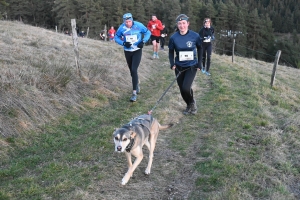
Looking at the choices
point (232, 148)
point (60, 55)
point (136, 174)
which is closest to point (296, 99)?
point (232, 148)

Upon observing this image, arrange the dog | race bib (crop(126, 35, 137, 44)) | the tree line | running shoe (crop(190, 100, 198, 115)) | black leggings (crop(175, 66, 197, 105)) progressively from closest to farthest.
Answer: the dog
black leggings (crop(175, 66, 197, 105))
running shoe (crop(190, 100, 198, 115))
race bib (crop(126, 35, 137, 44))
the tree line

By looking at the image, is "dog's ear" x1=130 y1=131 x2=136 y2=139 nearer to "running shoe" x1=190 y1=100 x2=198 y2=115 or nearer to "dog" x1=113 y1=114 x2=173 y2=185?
"dog" x1=113 y1=114 x2=173 y2=185

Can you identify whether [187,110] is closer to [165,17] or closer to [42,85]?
[42,85]

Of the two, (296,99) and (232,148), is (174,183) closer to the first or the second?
(232,148)

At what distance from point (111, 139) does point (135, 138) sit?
1551 millimetres

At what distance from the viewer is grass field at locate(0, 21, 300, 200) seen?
3.75m

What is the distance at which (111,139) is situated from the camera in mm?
5121

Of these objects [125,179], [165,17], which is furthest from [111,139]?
[165,17]

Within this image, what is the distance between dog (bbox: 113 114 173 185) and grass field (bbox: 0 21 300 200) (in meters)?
0.30

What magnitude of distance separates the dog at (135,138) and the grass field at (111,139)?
30 cm

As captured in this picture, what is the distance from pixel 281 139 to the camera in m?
5.33

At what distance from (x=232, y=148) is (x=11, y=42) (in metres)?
9.09

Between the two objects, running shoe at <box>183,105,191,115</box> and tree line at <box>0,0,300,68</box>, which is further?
tree line at <box>0,0,300,68</box>

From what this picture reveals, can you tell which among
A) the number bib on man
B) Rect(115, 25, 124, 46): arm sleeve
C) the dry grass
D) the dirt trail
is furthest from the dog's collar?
Rect(115, 25, 124, 46): arm sleeve
